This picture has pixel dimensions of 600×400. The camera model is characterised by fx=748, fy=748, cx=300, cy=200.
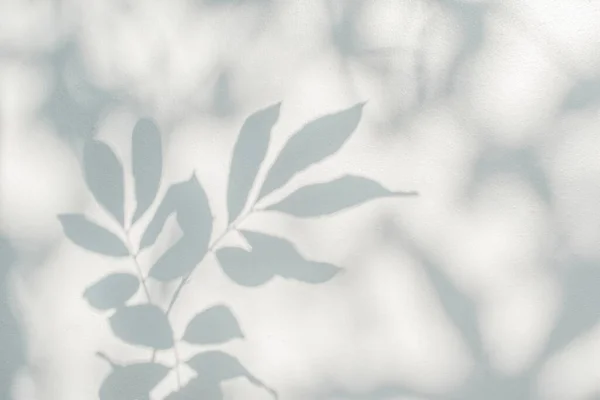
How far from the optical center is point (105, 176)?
1518 mm

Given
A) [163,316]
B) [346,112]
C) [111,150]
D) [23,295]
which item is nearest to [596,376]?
[346,112]

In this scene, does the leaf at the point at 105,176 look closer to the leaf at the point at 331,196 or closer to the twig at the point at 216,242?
the twig at the point at 216,242

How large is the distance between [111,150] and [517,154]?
30.9 inches

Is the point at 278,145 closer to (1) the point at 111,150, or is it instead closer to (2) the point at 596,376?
(1) the point at 111,150

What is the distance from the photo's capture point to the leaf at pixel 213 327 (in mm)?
1483

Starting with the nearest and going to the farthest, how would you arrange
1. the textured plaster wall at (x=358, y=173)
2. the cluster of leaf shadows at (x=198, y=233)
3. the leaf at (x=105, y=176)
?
→ the textured plaster wall at (x=358, y=173), the cluster of leaf shadows at (x=198, y=233), the leaf at (x=105, y=176)

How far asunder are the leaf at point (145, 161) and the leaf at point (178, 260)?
10 centimetres

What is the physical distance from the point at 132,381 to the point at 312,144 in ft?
2.07

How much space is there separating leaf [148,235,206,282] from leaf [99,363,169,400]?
192mm

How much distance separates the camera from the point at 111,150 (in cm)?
151

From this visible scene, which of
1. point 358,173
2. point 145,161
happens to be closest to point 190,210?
point 145,161

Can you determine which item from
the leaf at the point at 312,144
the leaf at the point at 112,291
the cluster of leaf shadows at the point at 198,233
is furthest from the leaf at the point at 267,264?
the leaf at the point at 112,291

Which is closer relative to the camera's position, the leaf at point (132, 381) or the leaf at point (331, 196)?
the leaf at point (331, 196)

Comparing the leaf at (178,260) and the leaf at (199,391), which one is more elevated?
the leaf at (178,260)
